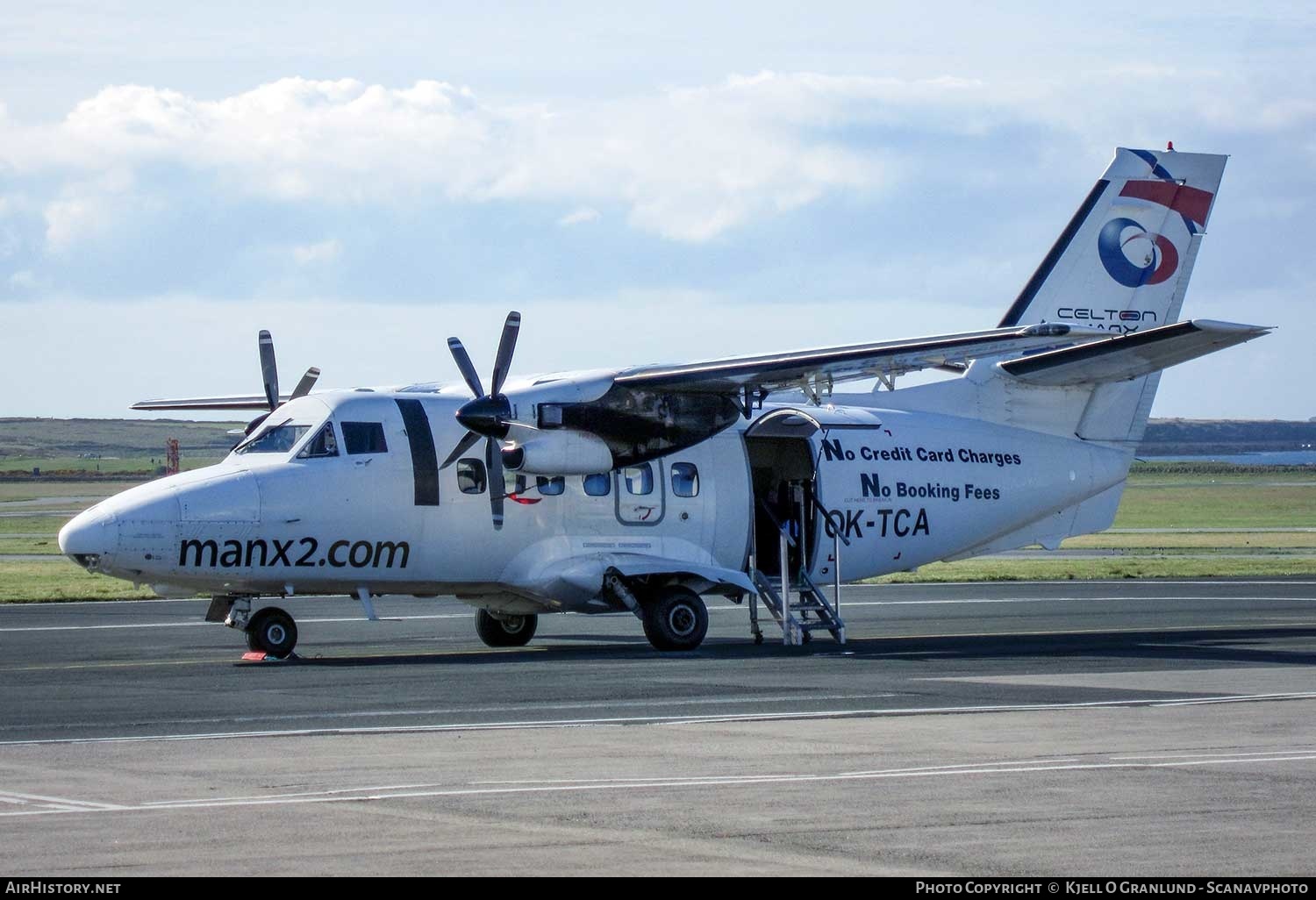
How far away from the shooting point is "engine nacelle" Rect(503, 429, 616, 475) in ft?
71.8

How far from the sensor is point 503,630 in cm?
2408

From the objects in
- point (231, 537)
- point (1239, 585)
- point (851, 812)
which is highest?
point (231, 537)

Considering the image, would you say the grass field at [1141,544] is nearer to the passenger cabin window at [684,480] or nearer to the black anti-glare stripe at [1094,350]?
the black anti-glare stripe at [1094,350]

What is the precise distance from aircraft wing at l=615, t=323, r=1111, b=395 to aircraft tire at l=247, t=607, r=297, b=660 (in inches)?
208

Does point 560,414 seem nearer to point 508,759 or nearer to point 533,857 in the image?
point 508,759

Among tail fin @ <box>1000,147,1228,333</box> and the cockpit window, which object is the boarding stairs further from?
the cockpit window

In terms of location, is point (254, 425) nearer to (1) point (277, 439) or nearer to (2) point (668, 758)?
(1) point (277, 439)

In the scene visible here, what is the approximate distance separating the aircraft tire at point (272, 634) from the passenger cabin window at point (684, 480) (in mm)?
5658

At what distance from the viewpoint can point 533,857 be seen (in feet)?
27.9

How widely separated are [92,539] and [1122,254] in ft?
53.4

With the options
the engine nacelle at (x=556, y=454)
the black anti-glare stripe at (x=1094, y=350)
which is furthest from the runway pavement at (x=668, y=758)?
the black anti-glare stripe at (x=1094, y=350)

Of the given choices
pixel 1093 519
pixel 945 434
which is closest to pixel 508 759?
pixel 945 434

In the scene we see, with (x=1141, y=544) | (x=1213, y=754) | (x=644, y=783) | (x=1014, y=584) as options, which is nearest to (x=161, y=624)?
(x=644, y=783)
